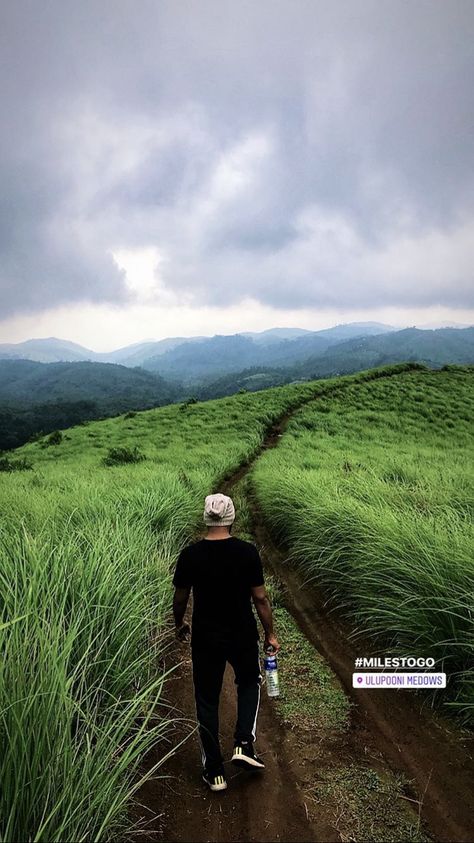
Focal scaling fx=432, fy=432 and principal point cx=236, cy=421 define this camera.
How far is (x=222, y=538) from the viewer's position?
136 inches

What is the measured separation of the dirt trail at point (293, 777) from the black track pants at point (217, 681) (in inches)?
12.0

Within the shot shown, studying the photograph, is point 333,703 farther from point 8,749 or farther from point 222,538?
point 8,749

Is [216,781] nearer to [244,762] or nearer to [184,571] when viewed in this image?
[244,762]

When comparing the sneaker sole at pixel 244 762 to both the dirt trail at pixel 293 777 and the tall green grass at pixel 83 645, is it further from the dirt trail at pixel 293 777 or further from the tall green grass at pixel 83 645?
the tall green grass at pixel 83 645

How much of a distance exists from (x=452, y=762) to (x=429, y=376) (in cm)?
3943

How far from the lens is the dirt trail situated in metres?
2.94

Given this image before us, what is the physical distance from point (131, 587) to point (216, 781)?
1849 mm

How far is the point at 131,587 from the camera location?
14.8ft

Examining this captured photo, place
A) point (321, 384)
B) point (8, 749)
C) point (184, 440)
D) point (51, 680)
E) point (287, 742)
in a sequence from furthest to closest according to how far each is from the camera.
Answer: point (321, 384) → point (184, 440) → point (287, 742) → point (51, 680) → point (8, 749)

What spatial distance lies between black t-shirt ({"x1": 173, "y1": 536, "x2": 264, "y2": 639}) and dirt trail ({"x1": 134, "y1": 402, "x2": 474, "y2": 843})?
1080mm

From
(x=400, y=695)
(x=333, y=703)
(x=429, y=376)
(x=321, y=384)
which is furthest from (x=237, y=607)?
(x=429, y=376)

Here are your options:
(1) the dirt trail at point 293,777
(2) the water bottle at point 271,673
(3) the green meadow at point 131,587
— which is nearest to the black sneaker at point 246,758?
(1) the dirt trail at point 293,777

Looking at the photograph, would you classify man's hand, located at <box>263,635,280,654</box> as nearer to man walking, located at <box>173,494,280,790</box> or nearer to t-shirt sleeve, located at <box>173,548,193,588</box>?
man walking, located at <box>173,494,280,790</box>

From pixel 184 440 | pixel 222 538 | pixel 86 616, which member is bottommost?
pixel 184 440
